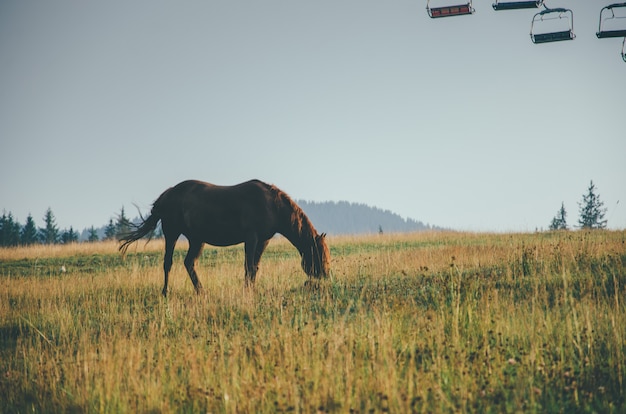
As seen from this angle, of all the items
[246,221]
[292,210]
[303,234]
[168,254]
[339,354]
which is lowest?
[339,354]

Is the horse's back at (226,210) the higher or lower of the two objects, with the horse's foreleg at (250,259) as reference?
higher

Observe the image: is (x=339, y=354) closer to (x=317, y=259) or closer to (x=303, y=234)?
(x=317, y=259)

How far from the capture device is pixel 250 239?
30.0ft

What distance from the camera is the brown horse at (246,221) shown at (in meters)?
9.23

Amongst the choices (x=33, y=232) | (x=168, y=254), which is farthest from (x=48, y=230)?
(x=168, y=254)

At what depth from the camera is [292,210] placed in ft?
31.3

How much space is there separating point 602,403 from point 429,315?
2272 mm

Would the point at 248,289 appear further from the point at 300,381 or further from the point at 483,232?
the point at 483,232

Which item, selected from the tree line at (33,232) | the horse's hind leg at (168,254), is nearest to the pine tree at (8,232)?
the tree line at (33,232)

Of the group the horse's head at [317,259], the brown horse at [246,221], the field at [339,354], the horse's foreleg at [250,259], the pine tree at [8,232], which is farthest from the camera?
the pine tree at [8,232]

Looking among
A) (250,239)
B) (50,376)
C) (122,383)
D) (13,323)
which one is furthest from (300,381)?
(13,323)

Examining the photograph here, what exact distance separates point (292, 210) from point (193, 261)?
8.76 ft

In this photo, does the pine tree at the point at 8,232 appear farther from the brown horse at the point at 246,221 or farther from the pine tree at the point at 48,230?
the brown horse at the point at 246,221

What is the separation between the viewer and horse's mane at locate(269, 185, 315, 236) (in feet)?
30.9
